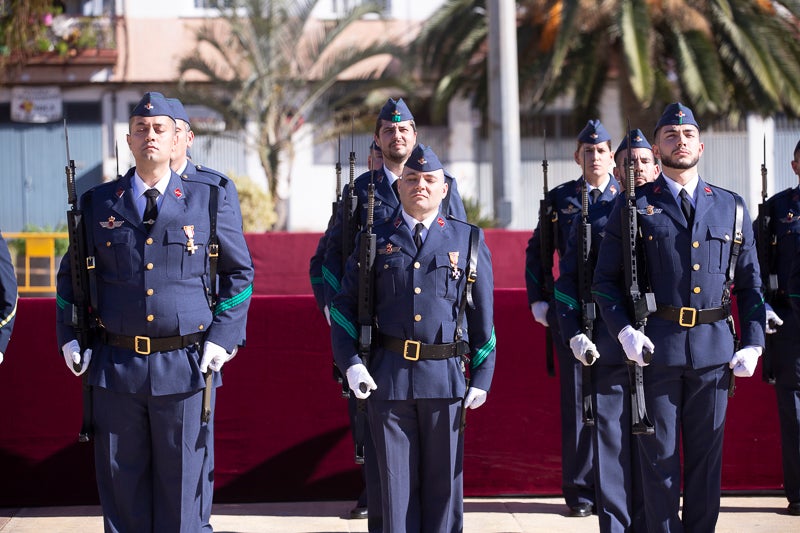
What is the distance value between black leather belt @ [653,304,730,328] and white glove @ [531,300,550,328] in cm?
150

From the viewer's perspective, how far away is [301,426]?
6.96 meters

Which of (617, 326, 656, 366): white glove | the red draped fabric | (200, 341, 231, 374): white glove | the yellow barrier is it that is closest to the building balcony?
the yellow barrier

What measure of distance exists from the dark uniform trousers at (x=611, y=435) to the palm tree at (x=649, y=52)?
44.2 ft

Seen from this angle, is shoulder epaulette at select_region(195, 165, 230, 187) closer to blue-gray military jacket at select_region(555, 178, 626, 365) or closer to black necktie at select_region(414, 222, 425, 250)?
black necktie at select_region(414, 222, 425, 250)

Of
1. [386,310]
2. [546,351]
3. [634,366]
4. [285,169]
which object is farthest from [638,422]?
[285,169]

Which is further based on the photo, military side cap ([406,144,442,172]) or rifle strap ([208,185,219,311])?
rifle strap ([208,185,219,311])

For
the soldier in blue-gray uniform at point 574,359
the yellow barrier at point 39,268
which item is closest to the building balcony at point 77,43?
the yellow barrier at point 39,268

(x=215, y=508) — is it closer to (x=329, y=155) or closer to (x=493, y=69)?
(x=493, y=69)

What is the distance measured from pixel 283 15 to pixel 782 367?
17.0 meters

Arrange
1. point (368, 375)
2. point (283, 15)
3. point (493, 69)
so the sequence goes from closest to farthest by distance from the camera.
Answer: point (368, 375), point (493, 69), point (283, 15)

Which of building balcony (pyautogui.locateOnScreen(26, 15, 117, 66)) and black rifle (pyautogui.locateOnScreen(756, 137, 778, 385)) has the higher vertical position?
building balcony (pyautogui.locateOnScreen(26, 15, 117, 66))

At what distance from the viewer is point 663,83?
67.6ft

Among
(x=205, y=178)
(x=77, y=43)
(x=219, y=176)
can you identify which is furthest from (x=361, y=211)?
(x=77, y=43)

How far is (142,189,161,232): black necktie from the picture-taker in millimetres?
5090
